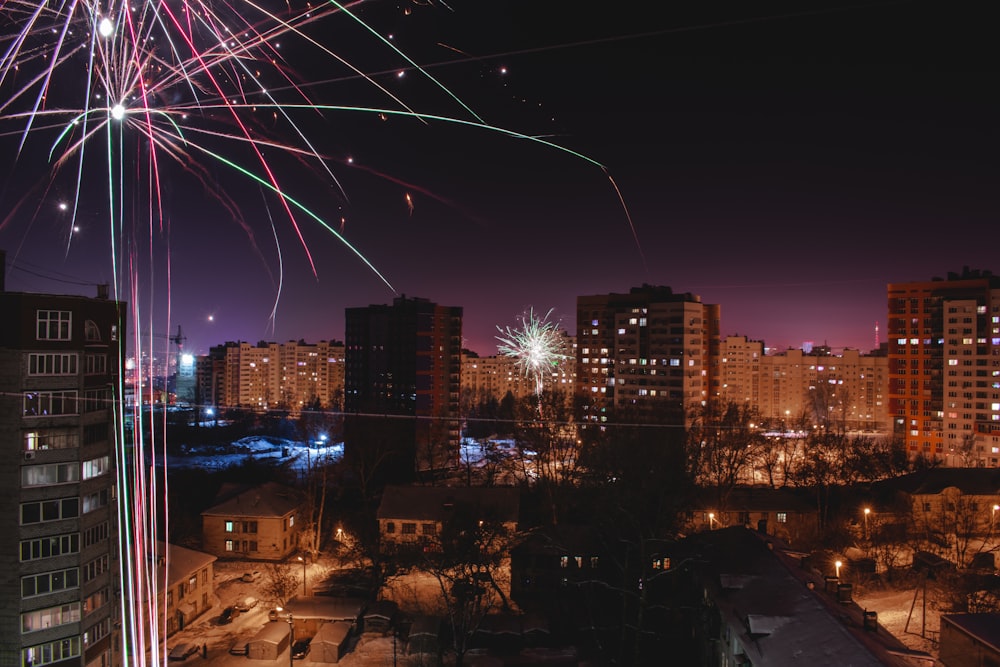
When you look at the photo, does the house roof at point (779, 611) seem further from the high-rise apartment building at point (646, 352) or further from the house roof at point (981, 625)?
the high-rise apartment building at point (646, 352)

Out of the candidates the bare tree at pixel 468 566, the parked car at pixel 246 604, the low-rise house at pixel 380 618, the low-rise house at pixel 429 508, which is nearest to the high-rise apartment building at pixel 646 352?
the low-rise house at pixel 429 508

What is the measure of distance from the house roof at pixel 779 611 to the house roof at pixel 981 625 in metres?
1.32

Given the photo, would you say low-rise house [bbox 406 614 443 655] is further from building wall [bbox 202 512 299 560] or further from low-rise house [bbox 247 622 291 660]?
building wall [bbox 202 512 299 560]

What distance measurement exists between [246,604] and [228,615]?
0.59 metres

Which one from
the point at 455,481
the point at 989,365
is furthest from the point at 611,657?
the point at 989,365

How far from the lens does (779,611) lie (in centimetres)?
922

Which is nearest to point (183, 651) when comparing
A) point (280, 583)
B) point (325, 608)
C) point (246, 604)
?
point (246, 604)

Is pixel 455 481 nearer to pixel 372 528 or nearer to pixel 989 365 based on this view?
pixel 372 528

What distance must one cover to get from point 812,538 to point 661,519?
7035 mm

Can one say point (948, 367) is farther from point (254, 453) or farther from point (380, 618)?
point (254, 453)

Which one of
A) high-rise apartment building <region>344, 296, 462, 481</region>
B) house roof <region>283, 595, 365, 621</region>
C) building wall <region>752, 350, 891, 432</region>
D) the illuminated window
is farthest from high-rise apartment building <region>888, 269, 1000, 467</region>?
the illuminated window

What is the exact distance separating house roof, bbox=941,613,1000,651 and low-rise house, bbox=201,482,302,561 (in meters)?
15.7

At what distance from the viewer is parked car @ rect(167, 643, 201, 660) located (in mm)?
11930

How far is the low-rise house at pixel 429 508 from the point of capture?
57.9 feet
